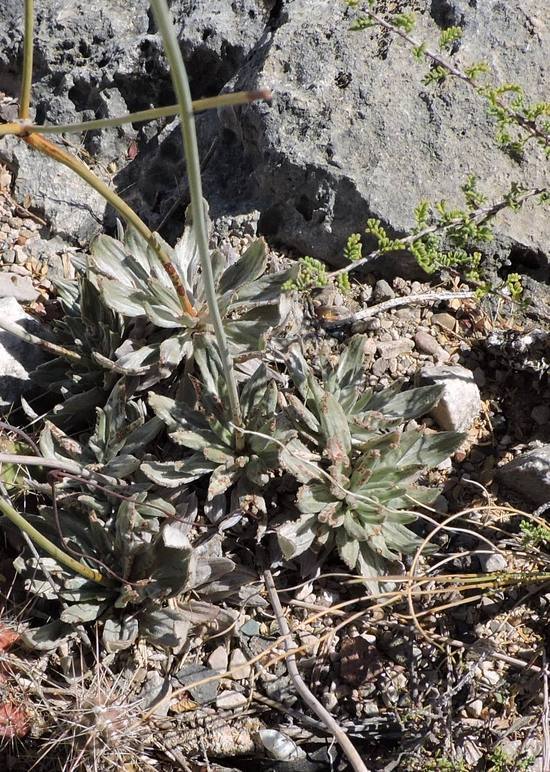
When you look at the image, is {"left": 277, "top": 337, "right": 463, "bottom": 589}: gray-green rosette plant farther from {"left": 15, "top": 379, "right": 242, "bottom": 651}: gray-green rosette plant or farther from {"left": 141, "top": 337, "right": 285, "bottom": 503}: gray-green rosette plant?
{"left": 15, "top": 379, "right": 242, "bottom": 651}: gray-green rosette plant

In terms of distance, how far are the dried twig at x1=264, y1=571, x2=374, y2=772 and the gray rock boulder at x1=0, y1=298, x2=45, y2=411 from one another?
1395 mm

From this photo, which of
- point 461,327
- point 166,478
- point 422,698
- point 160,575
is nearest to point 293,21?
point 461,327

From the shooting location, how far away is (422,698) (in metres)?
2.85

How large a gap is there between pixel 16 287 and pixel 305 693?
234cm

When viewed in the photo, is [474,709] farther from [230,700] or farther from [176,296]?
[176,296]

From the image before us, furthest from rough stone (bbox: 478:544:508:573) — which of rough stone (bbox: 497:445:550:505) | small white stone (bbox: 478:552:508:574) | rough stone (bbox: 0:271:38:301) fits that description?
rough stone (bbox: 0:271:38:301)

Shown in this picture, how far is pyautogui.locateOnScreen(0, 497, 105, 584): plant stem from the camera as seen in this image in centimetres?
214

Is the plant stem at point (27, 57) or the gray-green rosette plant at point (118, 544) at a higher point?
the plant stem at point (27, 57)

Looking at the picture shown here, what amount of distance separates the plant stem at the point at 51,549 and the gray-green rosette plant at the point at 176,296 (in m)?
0.80

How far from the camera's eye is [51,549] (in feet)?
8.05

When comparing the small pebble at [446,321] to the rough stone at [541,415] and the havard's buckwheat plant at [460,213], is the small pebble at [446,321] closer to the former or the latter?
the havard's buckwheat plant at [460,213]

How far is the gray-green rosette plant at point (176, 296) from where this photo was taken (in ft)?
10.0

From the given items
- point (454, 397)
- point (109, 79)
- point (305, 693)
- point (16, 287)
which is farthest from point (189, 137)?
point (109, 79)

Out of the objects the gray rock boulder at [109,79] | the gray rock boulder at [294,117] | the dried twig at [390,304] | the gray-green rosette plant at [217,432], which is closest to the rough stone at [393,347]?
the dried twig at [390,304]
